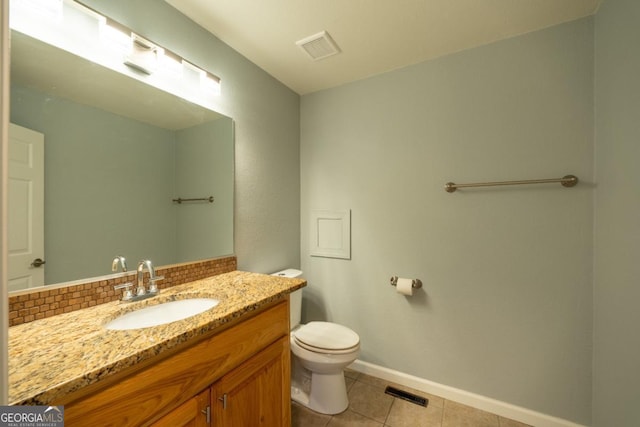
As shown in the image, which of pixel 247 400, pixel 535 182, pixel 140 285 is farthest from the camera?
pixel 535 182

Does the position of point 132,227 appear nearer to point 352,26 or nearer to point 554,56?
point 352,26

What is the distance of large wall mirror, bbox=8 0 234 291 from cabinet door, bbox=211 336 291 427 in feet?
2.16

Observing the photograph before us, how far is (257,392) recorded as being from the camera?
1.03 metres

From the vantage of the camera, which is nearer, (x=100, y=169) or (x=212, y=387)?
(x=212, y=387)

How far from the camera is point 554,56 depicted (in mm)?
1390

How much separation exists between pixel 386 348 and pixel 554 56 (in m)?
2.08

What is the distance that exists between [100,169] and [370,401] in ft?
6.45

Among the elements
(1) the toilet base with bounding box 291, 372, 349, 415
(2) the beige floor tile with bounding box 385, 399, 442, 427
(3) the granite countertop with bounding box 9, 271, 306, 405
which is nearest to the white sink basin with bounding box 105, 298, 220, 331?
(3) the granite countertop with bounding box 9, 271, 306, 405

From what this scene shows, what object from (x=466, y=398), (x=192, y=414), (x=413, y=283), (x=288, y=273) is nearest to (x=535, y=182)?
(x=413, y=283)

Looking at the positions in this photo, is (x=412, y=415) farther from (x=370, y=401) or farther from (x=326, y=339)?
(x=326, y=339)

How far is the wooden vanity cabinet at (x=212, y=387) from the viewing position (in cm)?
61

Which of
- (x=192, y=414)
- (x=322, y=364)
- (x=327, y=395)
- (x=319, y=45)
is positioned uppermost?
(x=319, y=45)

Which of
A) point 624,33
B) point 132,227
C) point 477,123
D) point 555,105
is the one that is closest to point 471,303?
point 477,123

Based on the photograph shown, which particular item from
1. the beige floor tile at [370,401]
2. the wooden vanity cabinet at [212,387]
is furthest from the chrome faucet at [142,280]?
the beige floor tile at [370,401]
